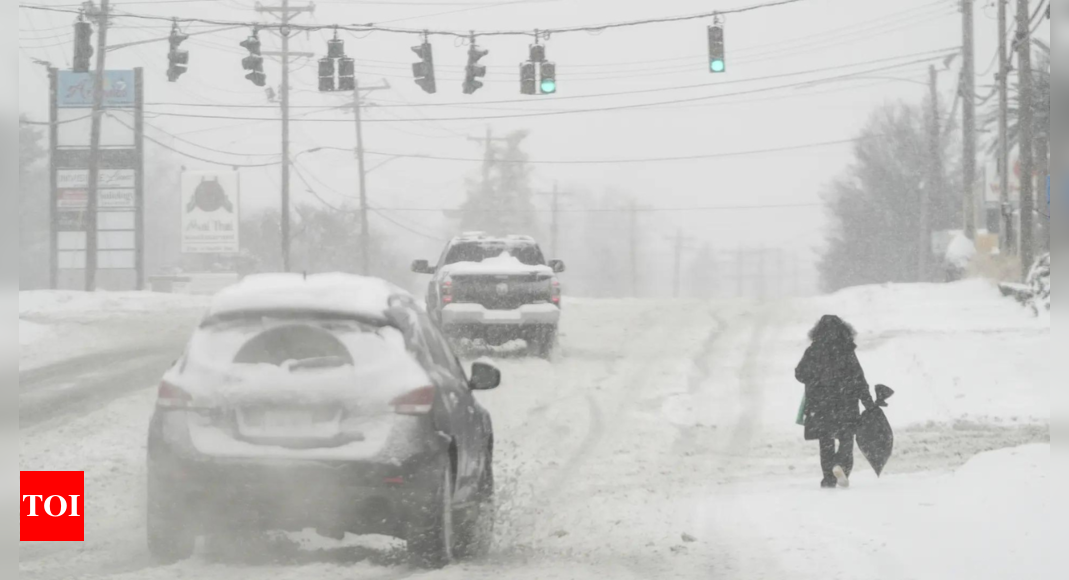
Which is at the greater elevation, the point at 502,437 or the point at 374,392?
the point at 374,392

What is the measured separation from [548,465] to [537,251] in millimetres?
9832

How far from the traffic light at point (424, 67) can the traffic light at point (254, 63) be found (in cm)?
312

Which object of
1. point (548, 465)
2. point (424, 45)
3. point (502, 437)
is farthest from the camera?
point (424, 45)

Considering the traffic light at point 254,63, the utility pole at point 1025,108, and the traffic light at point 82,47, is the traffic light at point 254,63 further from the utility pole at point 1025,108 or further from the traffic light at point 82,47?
the utility pole at point 1025,108

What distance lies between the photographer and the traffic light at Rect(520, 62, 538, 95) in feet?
92.3

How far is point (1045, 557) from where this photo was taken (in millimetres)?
7816

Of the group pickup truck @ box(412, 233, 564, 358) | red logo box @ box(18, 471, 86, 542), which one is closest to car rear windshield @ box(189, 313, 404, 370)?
red logo box @ box(18, 471, 86, 542)

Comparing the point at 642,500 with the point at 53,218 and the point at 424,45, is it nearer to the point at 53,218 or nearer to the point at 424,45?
the point at 424,45

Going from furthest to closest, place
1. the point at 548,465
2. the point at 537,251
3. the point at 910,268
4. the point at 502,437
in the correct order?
the point at 910,268 < the point at 537,251 < the point at 502,437 < the point at 548,465

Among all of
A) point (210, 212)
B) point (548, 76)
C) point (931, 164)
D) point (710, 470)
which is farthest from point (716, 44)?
point (210, 212)

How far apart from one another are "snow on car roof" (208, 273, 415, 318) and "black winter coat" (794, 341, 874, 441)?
5.05 metres

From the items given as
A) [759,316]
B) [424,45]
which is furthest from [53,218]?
[759,316]

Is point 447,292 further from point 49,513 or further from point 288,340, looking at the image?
point 288,340

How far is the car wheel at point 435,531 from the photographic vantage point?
7484 millimetres
